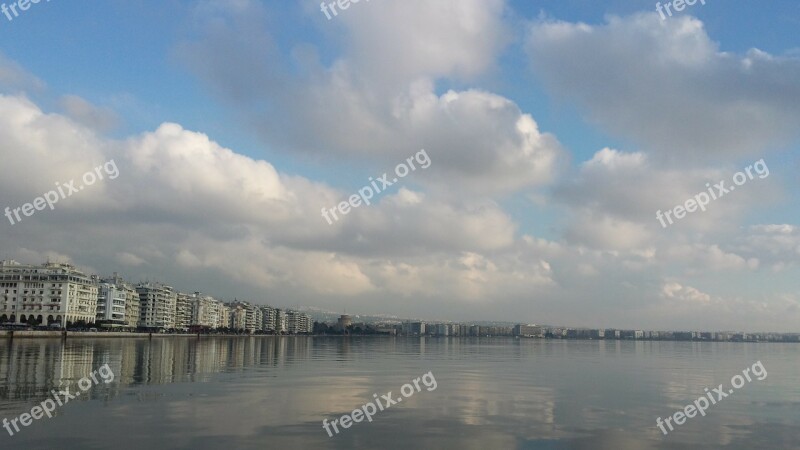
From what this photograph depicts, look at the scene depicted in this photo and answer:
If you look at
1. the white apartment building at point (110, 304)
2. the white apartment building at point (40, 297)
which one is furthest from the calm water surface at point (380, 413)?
→ the white apartment building at point (110, 304)

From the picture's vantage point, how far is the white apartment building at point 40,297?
153m

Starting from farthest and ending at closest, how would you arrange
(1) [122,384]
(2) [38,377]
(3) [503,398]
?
(2) [38,377] → (1) [122,384] → (3) [503,398]

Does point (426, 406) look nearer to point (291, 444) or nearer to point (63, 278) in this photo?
point (291, 444)

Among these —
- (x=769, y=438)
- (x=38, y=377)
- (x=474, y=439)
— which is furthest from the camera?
(x=38, y=377)

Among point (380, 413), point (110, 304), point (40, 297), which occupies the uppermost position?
point (40, 297)

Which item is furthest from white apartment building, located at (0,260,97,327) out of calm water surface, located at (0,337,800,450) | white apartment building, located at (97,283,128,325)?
calm water surface, located at (0,337,800,450)

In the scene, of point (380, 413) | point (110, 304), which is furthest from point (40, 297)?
point (380, 413)

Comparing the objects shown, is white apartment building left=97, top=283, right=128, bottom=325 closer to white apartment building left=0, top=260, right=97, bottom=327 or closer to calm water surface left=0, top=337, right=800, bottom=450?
white apartment building left=0, top=260, right=97, bottom=327

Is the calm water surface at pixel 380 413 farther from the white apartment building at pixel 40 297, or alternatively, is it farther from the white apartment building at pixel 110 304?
the white apartment building at pixel 110 304

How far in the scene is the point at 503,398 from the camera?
3250 cm

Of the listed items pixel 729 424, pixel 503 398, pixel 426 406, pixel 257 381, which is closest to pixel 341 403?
pixel 426 406

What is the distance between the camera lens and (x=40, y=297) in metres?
154

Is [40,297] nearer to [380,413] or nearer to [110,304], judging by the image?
[110,304]

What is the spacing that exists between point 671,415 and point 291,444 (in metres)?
17.8
